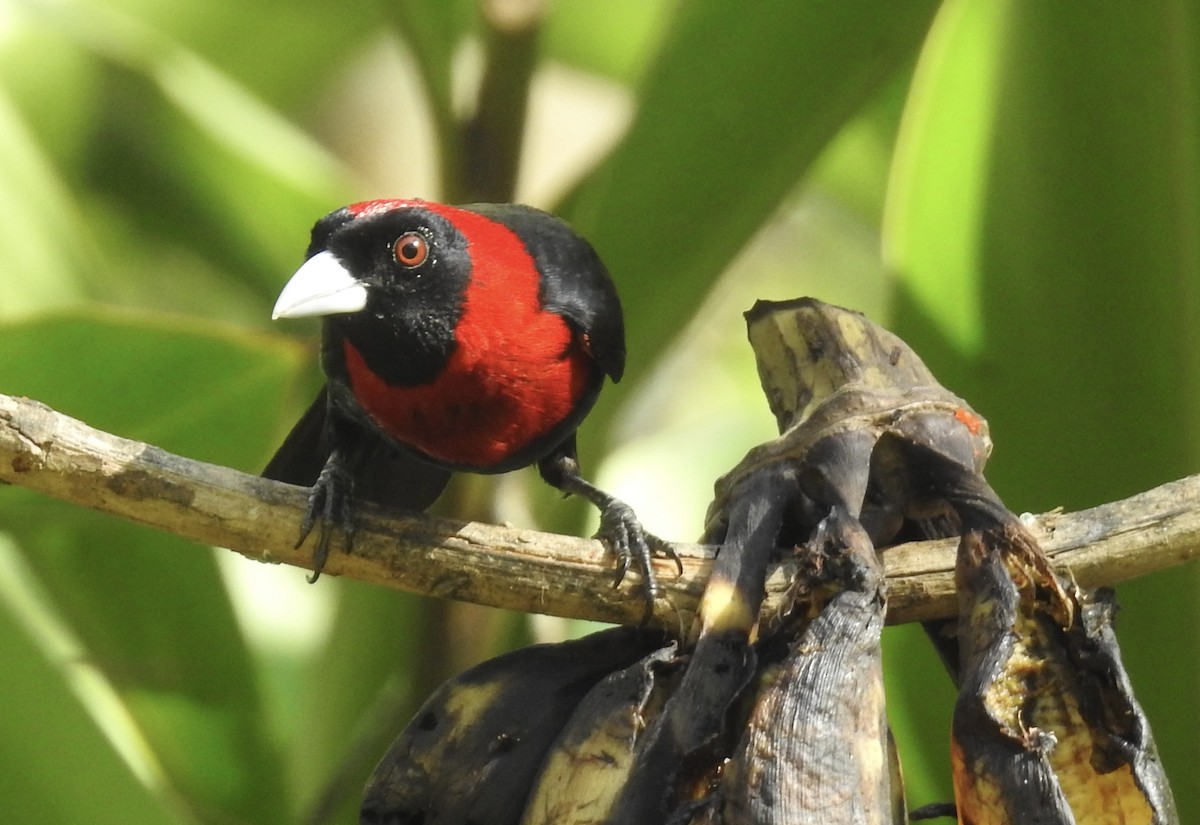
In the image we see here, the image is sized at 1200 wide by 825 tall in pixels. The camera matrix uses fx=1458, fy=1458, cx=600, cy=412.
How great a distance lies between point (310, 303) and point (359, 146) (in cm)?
229

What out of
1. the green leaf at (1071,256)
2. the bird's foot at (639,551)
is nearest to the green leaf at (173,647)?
the bird's foot at (639,551)

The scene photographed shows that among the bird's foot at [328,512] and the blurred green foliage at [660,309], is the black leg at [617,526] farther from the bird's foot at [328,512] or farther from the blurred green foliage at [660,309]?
the bird's foot at [328,512]

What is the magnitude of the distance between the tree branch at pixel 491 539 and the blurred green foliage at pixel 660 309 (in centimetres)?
28

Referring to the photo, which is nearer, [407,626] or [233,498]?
[233,498]

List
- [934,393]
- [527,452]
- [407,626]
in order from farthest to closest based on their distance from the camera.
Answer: [407,626]
[527,452]
[934,393]

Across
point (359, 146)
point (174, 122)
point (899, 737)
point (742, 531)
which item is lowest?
point (742, 531)

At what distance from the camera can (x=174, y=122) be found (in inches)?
108

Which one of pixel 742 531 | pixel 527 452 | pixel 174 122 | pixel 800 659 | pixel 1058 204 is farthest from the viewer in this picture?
pixel 174 122

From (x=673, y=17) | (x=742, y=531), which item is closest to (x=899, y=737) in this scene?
(x=742, y=531)

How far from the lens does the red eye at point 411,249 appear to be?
1.80 metres

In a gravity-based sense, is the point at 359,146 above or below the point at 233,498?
above

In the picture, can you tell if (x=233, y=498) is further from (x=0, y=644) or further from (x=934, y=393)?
(x=934, y=393)

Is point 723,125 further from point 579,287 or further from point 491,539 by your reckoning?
point 491,539

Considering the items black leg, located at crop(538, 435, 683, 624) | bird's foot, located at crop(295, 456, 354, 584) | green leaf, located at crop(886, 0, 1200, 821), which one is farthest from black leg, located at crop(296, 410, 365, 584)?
green leaf, located at crop(886, 0, 1200, 821)
